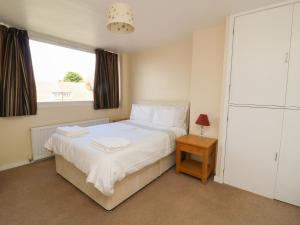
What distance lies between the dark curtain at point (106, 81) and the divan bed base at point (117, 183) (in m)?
1.78

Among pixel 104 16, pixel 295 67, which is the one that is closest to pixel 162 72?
pixel 104 16

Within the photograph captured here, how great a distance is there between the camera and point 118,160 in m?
1.83

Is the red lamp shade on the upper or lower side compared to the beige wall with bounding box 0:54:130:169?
upper

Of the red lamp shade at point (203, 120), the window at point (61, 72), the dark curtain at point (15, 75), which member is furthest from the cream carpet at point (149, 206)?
the window at point (61, 72)

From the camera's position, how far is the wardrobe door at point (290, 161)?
192 centimetres

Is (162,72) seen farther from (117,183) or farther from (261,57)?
(117,183)

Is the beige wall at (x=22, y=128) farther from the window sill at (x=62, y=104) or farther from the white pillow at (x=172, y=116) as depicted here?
the white pillow at (x=172, y=116)

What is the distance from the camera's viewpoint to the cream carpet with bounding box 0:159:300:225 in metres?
1.74

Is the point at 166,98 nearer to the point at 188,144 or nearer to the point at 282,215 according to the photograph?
the point at 188,144

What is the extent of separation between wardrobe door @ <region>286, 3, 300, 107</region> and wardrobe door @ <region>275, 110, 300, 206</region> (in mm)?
160

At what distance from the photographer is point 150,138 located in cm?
243

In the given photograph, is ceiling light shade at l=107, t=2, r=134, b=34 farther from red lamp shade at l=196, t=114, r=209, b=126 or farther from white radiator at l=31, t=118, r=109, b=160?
white radiator at l=31, t=118, r=109, b=160

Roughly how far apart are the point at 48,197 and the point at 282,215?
275 centimetres

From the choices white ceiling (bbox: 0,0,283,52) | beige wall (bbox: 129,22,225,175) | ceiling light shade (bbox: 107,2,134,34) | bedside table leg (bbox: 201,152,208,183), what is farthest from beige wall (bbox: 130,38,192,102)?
ceiling light shade (bbox: 107,2,134,34)
